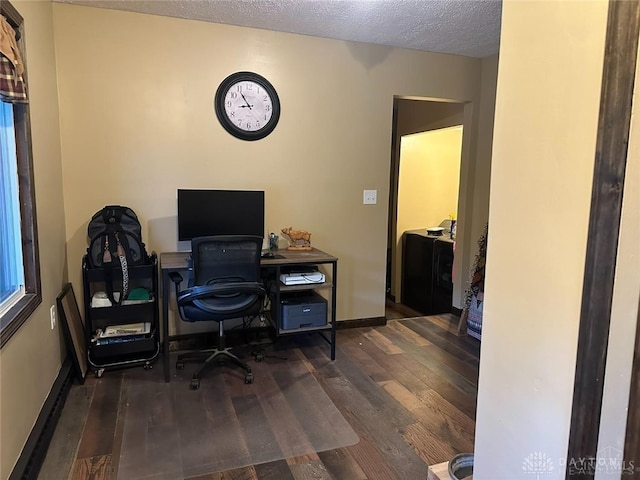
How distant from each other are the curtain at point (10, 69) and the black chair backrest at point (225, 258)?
1.12 metres

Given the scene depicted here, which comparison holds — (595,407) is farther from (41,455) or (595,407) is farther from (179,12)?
(179,12)

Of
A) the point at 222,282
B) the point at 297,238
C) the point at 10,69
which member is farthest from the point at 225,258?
the point at 10,69

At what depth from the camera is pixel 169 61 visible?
3.14 m

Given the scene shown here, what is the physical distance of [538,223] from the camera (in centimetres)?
110

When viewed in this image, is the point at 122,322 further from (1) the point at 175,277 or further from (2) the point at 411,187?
(2) the point at 411,187

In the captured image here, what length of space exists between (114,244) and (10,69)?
1.33m

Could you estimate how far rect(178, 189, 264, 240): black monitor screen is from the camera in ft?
10.3

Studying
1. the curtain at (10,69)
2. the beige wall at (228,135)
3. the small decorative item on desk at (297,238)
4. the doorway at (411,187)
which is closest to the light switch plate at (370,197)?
the beige wall at (228,135)

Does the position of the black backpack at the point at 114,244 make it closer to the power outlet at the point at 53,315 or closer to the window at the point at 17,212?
the power outlet at the point at 53,315

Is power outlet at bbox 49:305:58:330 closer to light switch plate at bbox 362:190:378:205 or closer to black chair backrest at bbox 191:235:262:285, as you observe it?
black chair backrest at bbox 191:235:262:285

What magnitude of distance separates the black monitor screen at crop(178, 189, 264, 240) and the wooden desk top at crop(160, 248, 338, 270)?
166 millimetres

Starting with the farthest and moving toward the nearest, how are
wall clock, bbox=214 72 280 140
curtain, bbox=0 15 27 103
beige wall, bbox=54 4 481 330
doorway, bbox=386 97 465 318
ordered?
doorway, bbox=386 97 465 318, wall clock, bbox=214 72 280 140, beige wall, bbox=54 4 481 330, curtain, bbox=0 15 27 103

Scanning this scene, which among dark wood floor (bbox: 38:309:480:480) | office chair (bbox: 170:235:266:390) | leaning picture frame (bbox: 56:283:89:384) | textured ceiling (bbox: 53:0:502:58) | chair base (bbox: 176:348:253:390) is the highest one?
textured ceiling (bbox: 53:0:502:58)

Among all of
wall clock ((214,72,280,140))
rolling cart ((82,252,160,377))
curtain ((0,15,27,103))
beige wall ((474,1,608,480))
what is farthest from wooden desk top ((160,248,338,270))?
beige wall ((474,1,608,480))
